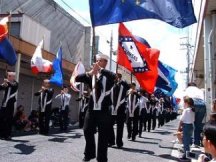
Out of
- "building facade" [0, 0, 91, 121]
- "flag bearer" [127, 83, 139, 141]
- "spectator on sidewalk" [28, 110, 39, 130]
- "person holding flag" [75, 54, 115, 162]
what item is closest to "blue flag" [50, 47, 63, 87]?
"spectator on sidewalk" [28, 110, 39, 130]

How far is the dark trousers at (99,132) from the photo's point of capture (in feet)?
21.7

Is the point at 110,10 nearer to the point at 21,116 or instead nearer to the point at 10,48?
the point at 10,48

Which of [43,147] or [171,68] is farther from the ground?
[171,68]

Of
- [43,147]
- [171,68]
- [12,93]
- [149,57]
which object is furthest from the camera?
[171,68]

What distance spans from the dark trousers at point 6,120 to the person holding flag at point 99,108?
4.90 m

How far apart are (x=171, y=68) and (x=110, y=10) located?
14.0m

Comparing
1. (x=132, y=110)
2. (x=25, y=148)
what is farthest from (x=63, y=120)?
(x=25, y=148)

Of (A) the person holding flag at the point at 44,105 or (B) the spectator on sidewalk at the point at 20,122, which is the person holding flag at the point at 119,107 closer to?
(A) the person holding flag at the point at 44,105

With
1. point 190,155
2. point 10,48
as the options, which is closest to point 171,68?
point 10,48

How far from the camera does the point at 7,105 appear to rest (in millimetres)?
11109

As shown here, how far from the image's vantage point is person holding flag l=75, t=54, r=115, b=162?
6.63 m

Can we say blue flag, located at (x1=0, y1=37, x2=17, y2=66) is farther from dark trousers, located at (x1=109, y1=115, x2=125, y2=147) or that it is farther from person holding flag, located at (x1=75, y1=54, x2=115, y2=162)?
person holding flag, located at (x1=75, y1=54, x2=115, y2=162)

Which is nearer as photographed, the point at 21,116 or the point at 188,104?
the point at 188,104

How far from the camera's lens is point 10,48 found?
38.3 feet
